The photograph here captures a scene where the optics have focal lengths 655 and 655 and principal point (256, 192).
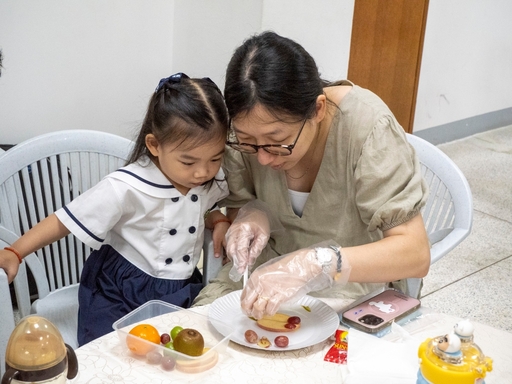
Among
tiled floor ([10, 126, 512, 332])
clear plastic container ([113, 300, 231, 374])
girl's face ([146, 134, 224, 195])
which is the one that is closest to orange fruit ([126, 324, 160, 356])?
clear plastic container ([113, 300, 231, 374])

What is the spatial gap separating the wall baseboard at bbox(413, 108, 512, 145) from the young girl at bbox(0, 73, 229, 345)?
10.7 feet

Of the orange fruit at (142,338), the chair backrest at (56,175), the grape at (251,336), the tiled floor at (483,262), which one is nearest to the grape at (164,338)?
the orange fruit at (142,338)

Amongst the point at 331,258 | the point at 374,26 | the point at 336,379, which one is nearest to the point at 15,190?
the point at 331,258

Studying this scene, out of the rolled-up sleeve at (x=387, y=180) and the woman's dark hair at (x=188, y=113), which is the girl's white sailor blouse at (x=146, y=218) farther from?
the rolled-up sleeve at (x=387, y=180)

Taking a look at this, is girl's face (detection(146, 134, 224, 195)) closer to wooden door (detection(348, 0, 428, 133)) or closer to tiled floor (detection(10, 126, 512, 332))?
tiled floor (detection(10, 126, 512, 332))

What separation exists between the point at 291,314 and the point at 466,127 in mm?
4105

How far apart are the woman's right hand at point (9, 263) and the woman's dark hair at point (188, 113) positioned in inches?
15.7

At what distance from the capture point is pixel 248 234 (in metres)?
1.46

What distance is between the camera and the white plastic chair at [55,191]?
157 centimetres

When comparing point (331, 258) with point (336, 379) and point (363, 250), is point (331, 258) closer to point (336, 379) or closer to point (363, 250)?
point (363, 250)

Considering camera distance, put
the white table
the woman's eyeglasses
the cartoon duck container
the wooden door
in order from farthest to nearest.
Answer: the wooden door < the woman's eyeglasses < the white table < the cartoon duck container

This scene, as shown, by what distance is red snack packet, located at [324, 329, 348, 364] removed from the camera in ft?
3.69

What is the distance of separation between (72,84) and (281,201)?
162 cm

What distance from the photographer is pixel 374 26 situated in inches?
154
